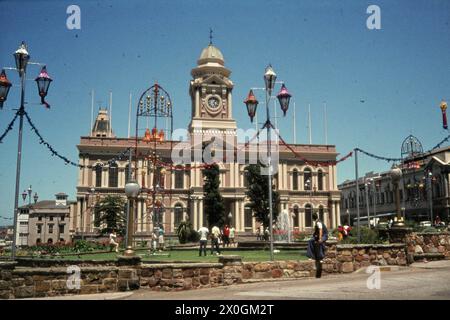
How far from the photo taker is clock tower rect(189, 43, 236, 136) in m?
55.0

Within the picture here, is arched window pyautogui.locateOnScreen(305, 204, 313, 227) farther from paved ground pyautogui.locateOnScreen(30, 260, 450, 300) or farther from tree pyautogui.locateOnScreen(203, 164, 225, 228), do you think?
paved ground pyautogui.locateOnScreen(30, 260, 450, 300)

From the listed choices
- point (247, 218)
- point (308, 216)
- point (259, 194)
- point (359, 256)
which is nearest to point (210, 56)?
point (247, 218)

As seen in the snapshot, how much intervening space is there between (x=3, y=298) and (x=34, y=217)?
235 feet

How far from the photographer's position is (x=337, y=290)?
938cm

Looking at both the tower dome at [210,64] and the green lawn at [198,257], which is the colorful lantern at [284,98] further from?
the tower dome at [210,64]

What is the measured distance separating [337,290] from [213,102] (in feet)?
158

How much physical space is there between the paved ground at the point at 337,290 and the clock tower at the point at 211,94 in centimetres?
4355

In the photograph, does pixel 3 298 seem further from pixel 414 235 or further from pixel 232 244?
pixel 232 244

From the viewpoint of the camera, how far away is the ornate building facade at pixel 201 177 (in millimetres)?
50594

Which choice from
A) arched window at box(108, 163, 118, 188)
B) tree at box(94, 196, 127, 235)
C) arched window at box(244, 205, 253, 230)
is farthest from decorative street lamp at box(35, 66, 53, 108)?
arched window at box(244, 205, 253, 230)

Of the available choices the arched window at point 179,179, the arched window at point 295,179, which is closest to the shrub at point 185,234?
the arched window at point 179,179

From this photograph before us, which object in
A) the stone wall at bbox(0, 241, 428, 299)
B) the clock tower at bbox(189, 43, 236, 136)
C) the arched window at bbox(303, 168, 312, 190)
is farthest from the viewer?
the arched window at bbox(303, 168, 312, 190)
